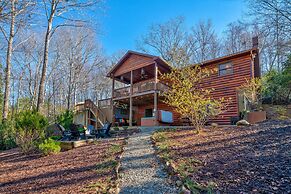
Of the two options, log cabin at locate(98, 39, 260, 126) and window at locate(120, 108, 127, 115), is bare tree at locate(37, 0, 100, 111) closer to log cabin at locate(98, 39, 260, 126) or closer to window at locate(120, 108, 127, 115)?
log cabin at locate(98, 39, 260, 126)

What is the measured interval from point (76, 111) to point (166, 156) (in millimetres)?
16818

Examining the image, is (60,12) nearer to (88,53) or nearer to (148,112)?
(148,112)

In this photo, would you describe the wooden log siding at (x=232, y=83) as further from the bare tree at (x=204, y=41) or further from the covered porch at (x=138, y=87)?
the bare tree at (x=204, y=41)

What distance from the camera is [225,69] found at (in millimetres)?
14078

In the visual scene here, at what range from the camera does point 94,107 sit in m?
18.0

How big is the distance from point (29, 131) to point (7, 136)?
13.5ft

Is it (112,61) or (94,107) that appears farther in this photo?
(112,61)

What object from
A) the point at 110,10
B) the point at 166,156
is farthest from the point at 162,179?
the point at 110,10

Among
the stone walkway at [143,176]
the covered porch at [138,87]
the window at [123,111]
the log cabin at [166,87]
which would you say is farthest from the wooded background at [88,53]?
the stone walkway at [143,176]

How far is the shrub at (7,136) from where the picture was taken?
1141 cm

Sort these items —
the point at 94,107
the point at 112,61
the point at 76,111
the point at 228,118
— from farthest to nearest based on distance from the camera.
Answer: the point at 112,61
the point at 76,111
the point at 94,107
the point at 228,118

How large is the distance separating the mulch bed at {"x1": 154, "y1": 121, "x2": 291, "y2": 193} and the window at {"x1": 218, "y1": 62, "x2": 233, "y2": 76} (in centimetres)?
768

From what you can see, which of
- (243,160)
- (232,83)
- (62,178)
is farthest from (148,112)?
(243,160)

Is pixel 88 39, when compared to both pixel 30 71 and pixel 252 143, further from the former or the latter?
pixel 252 143
